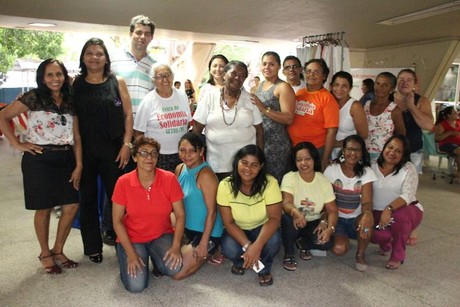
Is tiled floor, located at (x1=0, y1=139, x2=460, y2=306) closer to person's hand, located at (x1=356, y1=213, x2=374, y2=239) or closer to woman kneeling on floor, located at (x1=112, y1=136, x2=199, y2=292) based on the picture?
woman kneeling on floor, located at (x1=112, y1=136, x2=199, y2=292)

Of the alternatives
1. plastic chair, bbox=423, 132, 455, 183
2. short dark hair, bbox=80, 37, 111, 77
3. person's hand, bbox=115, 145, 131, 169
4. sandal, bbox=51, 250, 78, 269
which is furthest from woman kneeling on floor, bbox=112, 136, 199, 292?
plastic chair, bbox=423, 132, 455, 183

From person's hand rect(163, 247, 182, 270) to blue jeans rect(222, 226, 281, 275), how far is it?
35 cm

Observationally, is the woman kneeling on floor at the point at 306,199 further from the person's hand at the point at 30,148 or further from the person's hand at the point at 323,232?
the person's hand at the point at 30,148

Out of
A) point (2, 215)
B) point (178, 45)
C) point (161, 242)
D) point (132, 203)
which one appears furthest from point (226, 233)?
point (178, 45)

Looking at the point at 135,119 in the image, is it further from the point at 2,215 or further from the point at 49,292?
the point at 2,215

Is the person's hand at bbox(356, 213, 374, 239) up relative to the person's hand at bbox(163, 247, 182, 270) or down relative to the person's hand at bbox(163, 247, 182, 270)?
up

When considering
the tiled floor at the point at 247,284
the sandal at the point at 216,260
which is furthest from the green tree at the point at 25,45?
the sandal at the point at 216,260

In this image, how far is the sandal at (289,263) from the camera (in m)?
2.74

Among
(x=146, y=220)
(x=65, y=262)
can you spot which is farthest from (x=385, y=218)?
(x=65, y=262)

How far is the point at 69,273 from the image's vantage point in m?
2.62

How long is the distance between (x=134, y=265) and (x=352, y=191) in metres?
1.67

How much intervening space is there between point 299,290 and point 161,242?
96 cm

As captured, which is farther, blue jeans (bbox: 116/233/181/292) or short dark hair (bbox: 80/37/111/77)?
short dark hair (bbox: 80/37/111/77)

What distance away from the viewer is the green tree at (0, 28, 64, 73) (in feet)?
40.1
